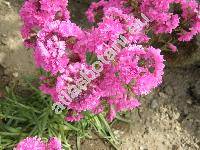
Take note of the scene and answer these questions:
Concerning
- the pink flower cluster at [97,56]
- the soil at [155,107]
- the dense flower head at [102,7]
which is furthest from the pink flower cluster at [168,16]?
the soil at [155,107]

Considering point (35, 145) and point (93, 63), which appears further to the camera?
point (93, 63)

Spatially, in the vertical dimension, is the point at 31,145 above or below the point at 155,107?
below

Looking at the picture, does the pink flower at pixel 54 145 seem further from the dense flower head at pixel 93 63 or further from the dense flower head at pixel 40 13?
the dense flower head at pixel 40 13

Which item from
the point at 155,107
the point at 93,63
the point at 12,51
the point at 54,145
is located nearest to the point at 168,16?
the point at 93,63

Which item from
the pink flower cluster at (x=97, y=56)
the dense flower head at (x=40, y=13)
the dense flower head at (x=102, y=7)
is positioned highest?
the dense flower head at (x=102, y=7)

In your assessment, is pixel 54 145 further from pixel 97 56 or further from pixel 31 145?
pixel 97 56

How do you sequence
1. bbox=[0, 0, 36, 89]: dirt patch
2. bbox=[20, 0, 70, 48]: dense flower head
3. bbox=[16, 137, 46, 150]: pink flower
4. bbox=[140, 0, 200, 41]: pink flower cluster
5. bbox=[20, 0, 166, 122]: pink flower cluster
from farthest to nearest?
1. bbox=[0, 0, 36, 89]: dirt patch
2. bbox=[140, 0, 200, 41]: pink flower cluster
3. bbox=[20, 0, 70, 48]: dense flower head
4. bbox=[20, 0, 166, 122]: pink flower cluster
5. bbox=[16, 137, 46, 150]: pink flower

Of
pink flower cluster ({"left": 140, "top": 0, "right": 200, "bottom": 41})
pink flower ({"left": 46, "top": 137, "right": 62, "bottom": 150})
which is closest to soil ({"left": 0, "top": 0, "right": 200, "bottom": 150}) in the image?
pink flower cluster ({"left": 140, "top": 0, "right": 200, "bottom": 41})

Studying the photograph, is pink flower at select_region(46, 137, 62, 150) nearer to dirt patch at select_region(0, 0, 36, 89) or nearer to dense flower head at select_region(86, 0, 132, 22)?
dense flower head at select_region(86, 0, 132, 22)

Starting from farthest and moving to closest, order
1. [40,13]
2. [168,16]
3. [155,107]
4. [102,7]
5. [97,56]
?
[155,107] < [102,7] < [168,16] < [40,13] < [97,56]
